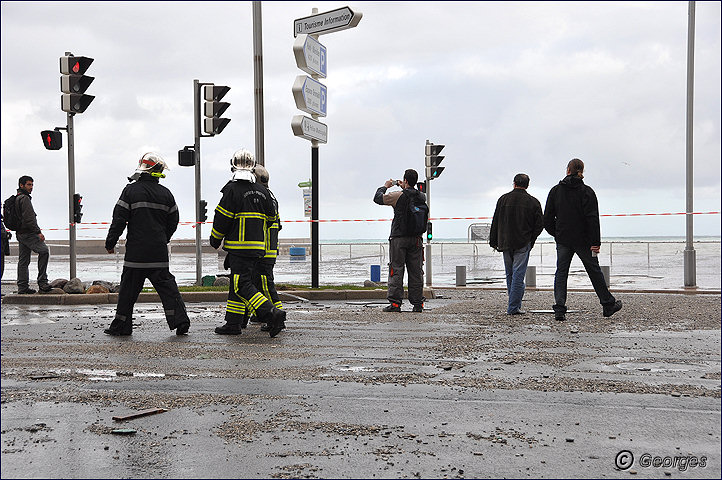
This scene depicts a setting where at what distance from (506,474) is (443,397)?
5.62 feet

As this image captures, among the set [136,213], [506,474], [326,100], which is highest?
[326,100]

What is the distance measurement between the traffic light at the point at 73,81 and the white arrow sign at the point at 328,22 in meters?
3.98

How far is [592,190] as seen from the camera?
1095cm

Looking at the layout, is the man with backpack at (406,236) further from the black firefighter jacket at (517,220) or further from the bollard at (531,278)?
the bollard at (531,278)

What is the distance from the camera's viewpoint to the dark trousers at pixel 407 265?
12.2m

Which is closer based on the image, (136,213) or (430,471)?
(430,471)

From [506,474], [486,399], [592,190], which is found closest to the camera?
[506,474]

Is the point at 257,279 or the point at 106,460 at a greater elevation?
the point at 257,279

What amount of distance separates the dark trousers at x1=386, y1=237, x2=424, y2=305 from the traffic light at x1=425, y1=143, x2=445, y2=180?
358 inches

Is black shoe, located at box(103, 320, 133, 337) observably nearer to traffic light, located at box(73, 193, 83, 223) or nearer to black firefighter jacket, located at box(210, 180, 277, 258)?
black firefighter jacket, located at box(210, 180, 277, 258)

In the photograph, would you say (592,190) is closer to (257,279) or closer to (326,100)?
(257,279)

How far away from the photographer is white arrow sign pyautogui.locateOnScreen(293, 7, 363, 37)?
1572 centimetres

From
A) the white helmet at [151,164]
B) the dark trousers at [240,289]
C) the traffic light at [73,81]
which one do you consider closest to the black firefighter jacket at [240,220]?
the dark trousers at [240,289]

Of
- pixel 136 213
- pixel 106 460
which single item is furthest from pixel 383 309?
pixel 106 460
